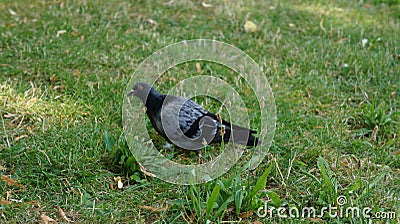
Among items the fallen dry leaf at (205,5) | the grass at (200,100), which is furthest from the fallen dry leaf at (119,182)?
the fallen dry leaf at (205,5)

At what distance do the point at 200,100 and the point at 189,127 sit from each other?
98cm

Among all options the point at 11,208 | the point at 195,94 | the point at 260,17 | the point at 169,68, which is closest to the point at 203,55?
the point at 169,68

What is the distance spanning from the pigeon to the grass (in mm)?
188

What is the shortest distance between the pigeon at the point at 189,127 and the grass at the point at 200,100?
Answer: 19cm

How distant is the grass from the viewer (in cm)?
351

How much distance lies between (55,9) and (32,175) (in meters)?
3.50

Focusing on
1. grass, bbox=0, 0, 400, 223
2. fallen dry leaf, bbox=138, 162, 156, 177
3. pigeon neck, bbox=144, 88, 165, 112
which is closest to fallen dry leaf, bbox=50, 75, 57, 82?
grass, bbox=0, 0, 400, 223

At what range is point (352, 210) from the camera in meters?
3.44

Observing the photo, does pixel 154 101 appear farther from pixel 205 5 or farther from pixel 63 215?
pixel 205 5

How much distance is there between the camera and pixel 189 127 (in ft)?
13.1

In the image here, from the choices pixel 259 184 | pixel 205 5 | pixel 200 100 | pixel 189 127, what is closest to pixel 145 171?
pixel 189 127

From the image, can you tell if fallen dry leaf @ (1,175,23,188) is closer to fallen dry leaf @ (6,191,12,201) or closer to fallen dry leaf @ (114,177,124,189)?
fallen dry leaf @ (6,191,12,201)

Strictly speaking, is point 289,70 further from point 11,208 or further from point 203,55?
point 11,208

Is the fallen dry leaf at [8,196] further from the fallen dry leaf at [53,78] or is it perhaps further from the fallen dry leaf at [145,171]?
the fallen dry leaf at [53,78]
